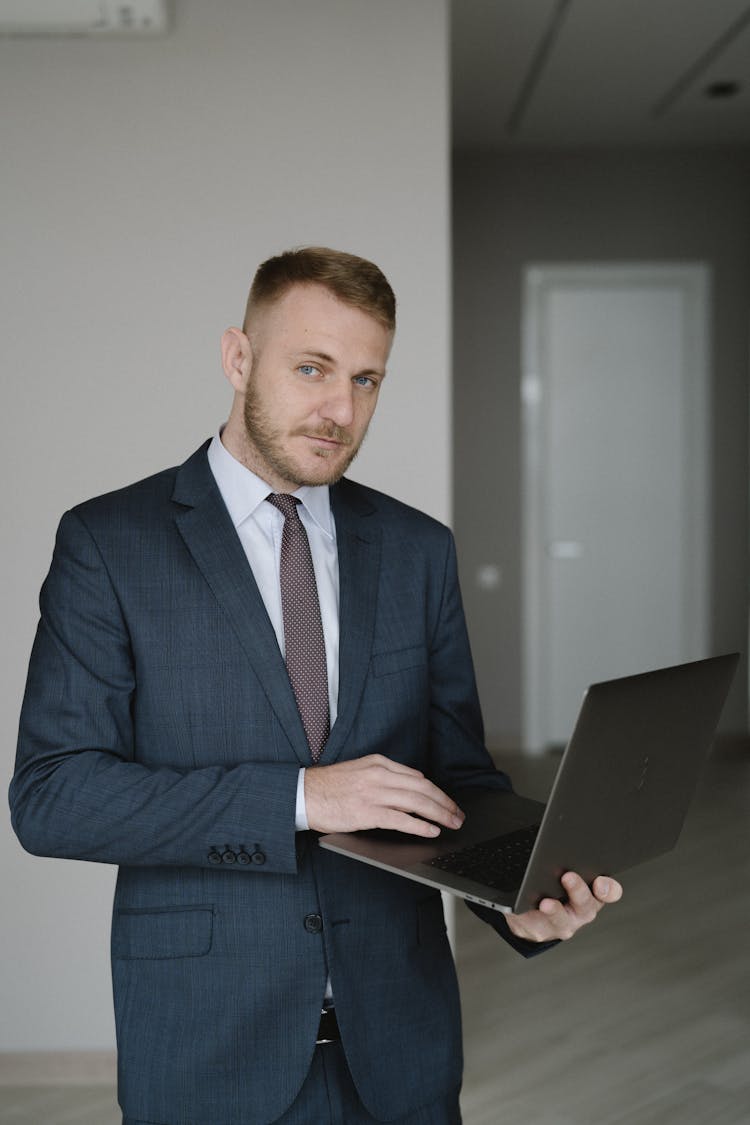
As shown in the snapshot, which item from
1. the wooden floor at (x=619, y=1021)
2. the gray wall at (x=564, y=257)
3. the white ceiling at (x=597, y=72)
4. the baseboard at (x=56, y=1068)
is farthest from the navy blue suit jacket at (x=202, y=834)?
the gray wall at (x=564, y=257)

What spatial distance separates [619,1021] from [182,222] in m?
2.46

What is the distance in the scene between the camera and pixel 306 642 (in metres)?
1.42

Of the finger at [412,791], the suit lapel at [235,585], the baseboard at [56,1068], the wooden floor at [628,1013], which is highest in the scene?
the suit lapel at [235,585]

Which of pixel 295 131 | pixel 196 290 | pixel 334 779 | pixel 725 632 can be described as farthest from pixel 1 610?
pixel 725 632

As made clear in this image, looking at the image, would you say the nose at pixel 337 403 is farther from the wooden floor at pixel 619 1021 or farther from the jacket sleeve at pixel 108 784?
the wooden floor at pixel 619 1021

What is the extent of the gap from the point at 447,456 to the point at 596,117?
3.33 meters

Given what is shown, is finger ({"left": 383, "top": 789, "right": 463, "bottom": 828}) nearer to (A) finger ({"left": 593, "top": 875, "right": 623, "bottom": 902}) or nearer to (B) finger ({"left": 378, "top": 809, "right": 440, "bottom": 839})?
(B) finger ({"left": 378, "top": 809, "right": 440, "bottom": 839})

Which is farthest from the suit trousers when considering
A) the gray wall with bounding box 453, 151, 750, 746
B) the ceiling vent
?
the gray wall with bounding box 453, 151, 750, 746

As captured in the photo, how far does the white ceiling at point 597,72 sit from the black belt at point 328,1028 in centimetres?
363

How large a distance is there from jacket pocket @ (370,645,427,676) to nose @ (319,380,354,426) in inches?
11.9

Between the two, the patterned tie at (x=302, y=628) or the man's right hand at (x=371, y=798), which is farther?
the patterned tie at (x=302, y=628)

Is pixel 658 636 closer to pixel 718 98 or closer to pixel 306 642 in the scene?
pixel 718 98

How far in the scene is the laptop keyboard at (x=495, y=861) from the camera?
1.15m

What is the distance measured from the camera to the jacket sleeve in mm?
1241
